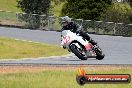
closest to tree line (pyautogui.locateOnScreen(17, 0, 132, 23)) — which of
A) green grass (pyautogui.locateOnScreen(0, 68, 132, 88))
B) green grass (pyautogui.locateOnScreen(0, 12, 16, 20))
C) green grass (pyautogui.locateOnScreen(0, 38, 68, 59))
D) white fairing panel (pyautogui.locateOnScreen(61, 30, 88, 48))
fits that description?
green grass (pyautogui.locateOnScreen(0, 12, 16, 20))

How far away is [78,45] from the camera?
15.5 meters

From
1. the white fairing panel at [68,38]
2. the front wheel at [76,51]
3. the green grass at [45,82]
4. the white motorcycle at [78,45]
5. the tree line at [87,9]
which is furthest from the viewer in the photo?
the tree line at [87,9]

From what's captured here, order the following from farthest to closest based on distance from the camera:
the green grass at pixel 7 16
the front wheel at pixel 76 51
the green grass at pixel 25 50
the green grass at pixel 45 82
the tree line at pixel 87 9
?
the green grass at pixel 7 16, the tree line at pixel 87 9, the green grass at pixel 25 50, the front wheel at pixel 76 51, the green grass at pixel 45 82

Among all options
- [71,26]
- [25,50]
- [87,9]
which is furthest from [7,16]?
[71,26]

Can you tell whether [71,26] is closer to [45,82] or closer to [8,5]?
[45,82]

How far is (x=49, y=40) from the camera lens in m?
36.2

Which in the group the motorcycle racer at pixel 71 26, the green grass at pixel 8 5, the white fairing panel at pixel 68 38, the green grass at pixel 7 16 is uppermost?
the motorcycle racer at pixel 71 26

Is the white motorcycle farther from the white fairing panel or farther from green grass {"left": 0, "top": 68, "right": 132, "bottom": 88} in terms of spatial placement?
green grass {"left": 0, "top": 68, "right": 132, "bottom": 88}

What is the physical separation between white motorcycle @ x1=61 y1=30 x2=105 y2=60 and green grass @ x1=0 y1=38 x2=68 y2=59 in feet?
29.6

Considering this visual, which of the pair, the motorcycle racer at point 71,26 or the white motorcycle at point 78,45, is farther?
the white motorcycle at point 78,45

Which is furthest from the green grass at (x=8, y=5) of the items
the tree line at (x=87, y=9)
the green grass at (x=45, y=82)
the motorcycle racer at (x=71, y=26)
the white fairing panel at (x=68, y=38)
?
the green grass at (x=45, y=82)

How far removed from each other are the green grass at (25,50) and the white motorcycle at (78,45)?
901 cm

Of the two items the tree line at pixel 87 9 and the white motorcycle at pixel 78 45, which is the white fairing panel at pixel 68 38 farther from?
the tree line at pixel 87 9

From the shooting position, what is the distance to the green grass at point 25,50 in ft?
83.8
